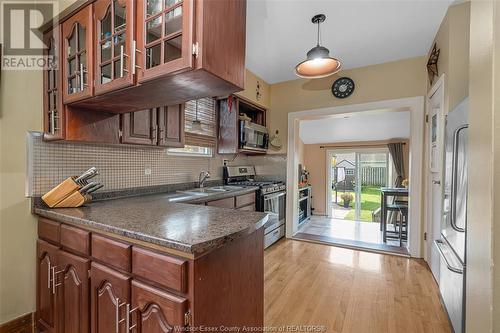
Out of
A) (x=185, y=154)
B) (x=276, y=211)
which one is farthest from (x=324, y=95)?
(x=185, y=154)

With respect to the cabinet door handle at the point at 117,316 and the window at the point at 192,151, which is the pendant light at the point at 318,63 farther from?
the cabinet door handle at the point at 117,316

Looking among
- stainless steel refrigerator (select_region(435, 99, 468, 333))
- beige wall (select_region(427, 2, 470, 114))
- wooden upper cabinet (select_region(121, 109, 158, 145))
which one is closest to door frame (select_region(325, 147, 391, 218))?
beige wall (select_region(427, 2, 470, 114))

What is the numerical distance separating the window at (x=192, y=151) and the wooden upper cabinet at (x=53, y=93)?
109 centimetres

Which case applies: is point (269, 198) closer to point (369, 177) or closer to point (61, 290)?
point (61, 290)

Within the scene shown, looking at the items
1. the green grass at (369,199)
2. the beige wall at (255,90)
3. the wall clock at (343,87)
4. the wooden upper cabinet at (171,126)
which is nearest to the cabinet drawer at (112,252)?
the wooden upper cabinet at (171,126)

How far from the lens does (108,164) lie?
198 centimetres

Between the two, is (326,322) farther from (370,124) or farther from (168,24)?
(370,124)

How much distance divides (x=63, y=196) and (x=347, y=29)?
2866 mm

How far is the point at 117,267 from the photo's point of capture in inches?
42.1

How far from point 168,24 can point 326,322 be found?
7.13 ft

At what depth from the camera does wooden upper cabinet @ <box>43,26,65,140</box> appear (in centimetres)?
153

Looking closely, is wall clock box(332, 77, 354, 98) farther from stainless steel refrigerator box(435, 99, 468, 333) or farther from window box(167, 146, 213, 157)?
window box(167, 146, 213, 157)

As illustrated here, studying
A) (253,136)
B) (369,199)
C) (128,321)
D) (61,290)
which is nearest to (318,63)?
(253,136)

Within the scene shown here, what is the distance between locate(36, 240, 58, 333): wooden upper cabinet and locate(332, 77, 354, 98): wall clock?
3.48 meters
